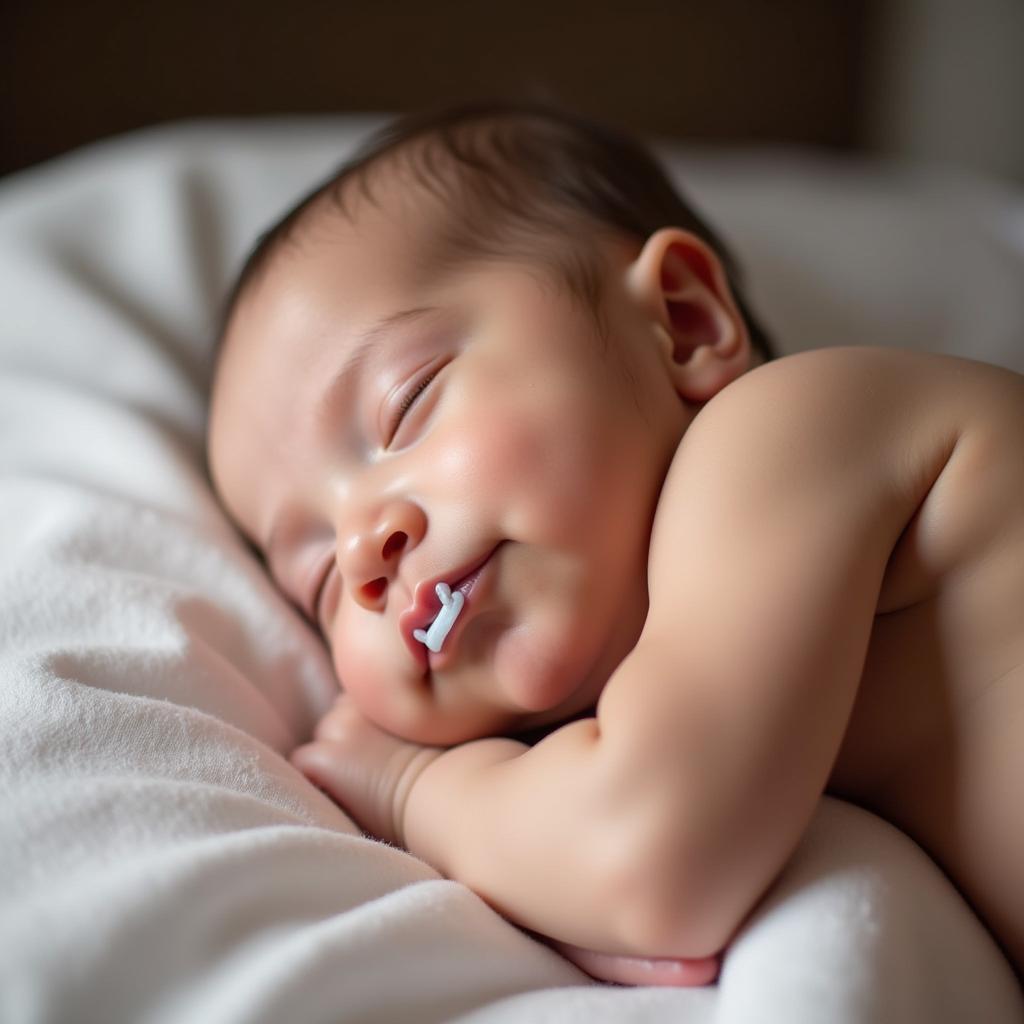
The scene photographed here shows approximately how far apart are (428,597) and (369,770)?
0.19 m

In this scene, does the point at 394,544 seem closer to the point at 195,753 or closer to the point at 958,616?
the point at 195,753

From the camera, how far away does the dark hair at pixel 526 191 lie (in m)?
0.99

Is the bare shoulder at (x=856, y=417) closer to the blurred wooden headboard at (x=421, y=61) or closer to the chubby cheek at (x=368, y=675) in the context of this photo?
the chubby cheek at (x=368, y=675)

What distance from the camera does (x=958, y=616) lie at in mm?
783

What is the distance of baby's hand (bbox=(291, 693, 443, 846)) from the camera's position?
0.92 metres

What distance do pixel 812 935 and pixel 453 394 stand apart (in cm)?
47

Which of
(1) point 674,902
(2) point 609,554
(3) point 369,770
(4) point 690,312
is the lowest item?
(3) point 369,770

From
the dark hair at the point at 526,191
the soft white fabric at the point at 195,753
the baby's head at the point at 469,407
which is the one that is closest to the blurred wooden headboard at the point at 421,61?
the soft white fabric at the point at 195,753

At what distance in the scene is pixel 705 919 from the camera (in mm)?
674

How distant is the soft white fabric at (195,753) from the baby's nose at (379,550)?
0.49 feet

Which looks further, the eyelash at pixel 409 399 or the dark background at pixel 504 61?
the dark background at pixel 504 61

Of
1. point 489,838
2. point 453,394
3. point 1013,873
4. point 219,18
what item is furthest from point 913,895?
point 219,18

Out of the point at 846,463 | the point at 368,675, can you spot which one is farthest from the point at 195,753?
the point at 846,463

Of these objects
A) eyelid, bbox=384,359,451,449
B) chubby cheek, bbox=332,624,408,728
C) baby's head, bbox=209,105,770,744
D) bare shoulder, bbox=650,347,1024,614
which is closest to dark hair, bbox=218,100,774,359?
baby's head, bbox=209,105,770,744
